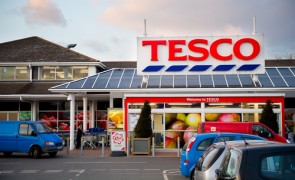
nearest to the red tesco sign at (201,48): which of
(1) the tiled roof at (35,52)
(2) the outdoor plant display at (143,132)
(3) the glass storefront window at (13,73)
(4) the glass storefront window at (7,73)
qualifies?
(2) the outdoor plant display at (143,132)

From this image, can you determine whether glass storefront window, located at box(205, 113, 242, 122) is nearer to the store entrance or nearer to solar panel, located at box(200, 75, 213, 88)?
solar panel, located at box(200, 75, 213, 88)

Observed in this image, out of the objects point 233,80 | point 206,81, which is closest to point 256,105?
point 233,80

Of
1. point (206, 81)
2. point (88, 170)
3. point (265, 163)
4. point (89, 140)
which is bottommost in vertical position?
point (88, 170)

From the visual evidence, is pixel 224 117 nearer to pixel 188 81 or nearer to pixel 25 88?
pixel 188 81

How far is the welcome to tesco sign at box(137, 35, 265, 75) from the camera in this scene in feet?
97.8

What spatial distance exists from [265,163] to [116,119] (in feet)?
86.4

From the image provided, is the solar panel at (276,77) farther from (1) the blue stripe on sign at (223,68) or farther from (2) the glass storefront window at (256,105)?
(1) the blue stripe on sign at (223,68)

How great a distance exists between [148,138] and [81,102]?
42.5ft

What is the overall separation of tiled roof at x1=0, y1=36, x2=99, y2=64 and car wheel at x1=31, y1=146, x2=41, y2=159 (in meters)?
14.9

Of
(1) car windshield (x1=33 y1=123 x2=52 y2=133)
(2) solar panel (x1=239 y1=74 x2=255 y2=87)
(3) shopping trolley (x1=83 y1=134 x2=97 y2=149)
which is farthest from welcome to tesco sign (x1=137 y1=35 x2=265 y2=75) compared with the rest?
(1) car windshield (x1=33 y1=123 x2=52 y2=133)

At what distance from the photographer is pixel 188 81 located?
30766mm

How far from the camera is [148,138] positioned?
26.2m

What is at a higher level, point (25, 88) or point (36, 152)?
point (25, 88)

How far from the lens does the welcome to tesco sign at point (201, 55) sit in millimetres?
29797
